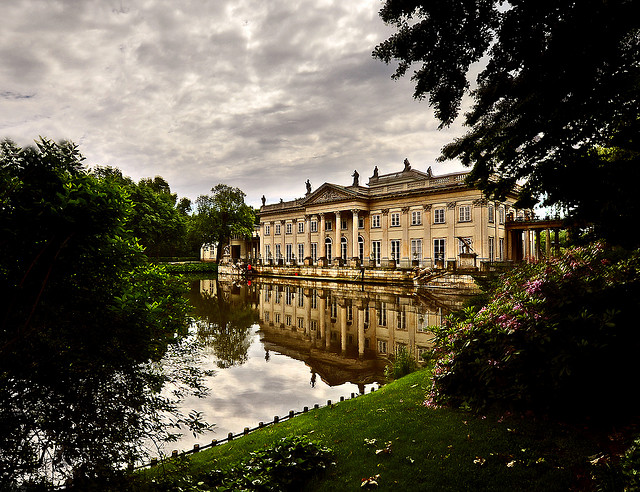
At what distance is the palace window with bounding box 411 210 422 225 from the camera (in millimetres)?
37531

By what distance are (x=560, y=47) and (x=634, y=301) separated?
10.3 feet

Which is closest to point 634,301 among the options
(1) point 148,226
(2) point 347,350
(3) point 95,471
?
(3) point 95,471

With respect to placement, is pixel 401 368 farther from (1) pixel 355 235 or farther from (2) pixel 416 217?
(1) pixel 355 235

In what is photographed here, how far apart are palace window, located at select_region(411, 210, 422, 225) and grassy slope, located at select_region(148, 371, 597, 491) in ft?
109

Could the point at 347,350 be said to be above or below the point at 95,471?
below

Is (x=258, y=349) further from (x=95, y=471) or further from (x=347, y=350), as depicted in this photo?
(x=95, y=471)

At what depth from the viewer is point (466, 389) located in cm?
535

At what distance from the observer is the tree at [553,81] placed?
3939 mm

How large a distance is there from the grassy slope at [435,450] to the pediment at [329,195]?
3665cm

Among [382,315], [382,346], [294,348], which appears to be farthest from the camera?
[382,315]

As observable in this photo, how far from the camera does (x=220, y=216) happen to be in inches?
1992

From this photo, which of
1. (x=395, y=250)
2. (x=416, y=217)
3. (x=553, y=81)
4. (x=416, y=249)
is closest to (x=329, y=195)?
(x=395, y=250)

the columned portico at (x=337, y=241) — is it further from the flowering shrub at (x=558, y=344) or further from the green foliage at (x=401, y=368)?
the flowering shrub at (x=558, y=344)

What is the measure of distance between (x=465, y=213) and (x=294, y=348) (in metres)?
27.1
